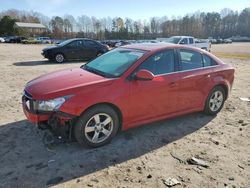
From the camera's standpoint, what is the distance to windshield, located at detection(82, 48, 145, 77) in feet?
15.4

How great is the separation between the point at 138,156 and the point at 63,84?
1.68 metres

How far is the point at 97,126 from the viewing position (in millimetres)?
4312

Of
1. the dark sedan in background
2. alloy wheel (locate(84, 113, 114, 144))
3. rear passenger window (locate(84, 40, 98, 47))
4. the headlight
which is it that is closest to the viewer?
the headlight

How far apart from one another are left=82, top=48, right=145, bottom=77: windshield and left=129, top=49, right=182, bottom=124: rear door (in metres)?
0.25

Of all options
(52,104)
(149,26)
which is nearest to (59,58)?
(52,104)

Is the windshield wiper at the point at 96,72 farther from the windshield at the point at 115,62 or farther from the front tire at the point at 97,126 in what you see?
the front tire at the point at 97,126

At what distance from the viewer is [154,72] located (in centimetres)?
491

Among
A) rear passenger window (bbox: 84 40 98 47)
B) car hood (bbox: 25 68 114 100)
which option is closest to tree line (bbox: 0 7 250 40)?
rear passenger window (bbox: 84 40 98 47)

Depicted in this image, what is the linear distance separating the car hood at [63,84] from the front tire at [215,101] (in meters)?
2.61

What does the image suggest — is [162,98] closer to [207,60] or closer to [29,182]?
[207,60]

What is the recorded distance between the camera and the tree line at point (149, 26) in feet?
297

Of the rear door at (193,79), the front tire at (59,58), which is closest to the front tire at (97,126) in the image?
the rear door at (193,79)

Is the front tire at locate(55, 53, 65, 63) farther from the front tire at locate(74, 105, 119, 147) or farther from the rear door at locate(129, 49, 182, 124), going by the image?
the front tire at locate(74, 105, 119, 147)

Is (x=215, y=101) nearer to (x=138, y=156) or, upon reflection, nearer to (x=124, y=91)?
(x=124, y=91)
